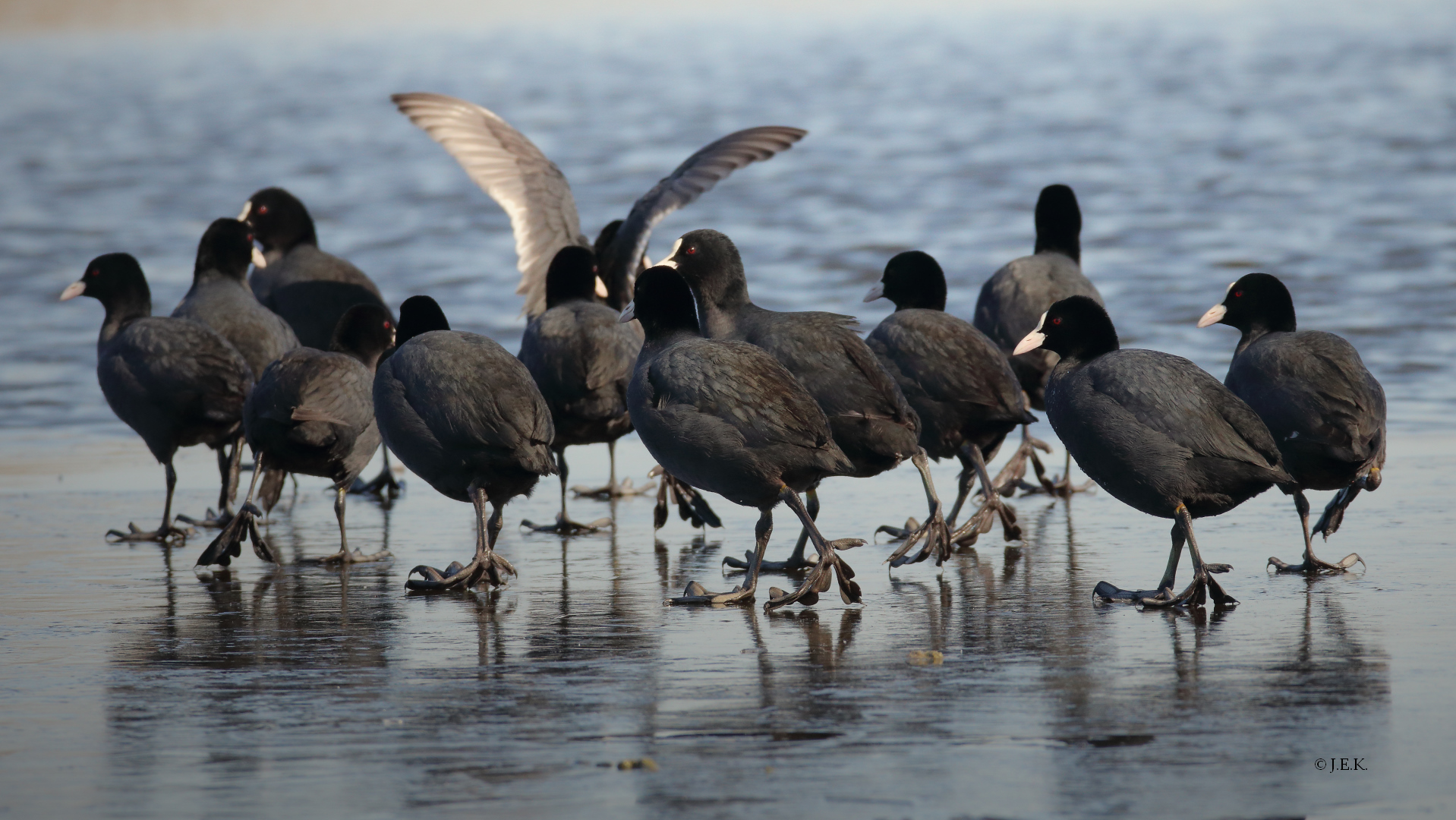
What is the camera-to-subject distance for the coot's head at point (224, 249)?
30.7 ft

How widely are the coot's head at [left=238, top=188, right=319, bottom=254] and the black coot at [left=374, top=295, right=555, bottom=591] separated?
4.20m

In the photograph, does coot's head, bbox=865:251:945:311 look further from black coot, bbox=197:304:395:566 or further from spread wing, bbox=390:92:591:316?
black coot, bbox=197:304:395:566

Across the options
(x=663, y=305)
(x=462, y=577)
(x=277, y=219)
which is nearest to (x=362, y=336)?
(x=663, y=305)

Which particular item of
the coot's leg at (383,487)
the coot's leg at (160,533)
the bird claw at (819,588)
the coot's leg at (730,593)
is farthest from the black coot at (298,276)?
the bird claw at (819,588)

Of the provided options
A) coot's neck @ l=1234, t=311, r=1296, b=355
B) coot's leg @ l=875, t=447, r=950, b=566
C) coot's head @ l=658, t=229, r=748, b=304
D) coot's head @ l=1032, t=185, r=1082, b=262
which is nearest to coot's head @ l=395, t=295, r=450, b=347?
coot's head @ l=658, t=229, r=748, b=304

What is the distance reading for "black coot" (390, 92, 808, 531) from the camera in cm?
912

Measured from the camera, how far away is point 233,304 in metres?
9.07

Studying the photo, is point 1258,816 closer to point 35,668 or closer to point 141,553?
point 35,668

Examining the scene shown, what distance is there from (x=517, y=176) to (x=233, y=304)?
1.82 m

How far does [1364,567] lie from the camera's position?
629cm

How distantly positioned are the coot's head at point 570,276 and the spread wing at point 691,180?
49 centimetres

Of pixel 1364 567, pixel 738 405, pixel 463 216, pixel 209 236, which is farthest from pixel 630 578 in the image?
pixel 463 216

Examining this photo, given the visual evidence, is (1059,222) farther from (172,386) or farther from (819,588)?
(172,386)

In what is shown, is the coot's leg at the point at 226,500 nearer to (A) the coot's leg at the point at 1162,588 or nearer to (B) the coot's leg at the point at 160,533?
(B) the coot's leg at the point at 160,533
